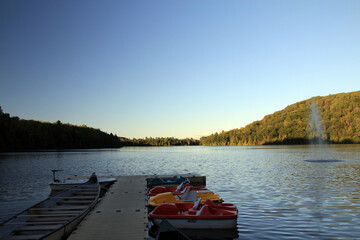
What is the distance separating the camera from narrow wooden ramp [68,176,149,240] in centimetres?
1027

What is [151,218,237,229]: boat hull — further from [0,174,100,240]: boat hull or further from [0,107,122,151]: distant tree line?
[0,107,122,151]: distant tree line

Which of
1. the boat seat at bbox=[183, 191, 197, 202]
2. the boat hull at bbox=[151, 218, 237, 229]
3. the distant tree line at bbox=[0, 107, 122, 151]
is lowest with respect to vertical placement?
the boat hull at bbox=[151, 218, 237, 229]

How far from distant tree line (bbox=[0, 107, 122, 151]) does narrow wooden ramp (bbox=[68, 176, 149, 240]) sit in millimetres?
113140

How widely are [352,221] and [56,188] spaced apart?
21.2 metres

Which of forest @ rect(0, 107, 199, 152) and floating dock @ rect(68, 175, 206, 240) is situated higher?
forest @ rect(0, 107, 199, 152)

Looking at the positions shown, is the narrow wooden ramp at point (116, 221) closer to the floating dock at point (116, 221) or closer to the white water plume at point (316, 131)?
the floating dock at point (116, 221)

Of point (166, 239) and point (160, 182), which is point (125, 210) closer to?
point (166, 239)

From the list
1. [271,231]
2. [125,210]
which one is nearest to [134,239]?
[125,210]

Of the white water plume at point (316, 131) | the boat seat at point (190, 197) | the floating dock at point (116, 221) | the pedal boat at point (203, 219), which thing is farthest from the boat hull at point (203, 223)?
the white water plume at point (316, 131)

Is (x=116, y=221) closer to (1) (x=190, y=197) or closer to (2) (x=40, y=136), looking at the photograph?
(1) (x=190, y=197)

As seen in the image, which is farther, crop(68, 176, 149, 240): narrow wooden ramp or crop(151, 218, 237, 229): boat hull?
crop(151, 218, 237, 229): boat hull

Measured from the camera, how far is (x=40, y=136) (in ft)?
456

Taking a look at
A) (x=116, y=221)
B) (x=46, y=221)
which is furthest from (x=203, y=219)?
(x=46, y=221)

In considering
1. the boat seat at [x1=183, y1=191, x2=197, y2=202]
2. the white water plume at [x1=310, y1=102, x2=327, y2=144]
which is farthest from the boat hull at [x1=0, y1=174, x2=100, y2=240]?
the white water plume at [x1=310, y1=102, x2=327, y2=144]
